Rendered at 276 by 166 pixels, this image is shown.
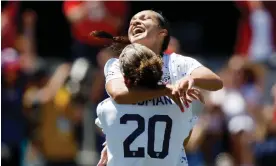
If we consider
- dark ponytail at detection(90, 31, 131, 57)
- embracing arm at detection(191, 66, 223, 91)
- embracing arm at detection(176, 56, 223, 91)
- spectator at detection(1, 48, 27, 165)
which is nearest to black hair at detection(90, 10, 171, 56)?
dark ponytail at detection(90, 31, 131, 57)

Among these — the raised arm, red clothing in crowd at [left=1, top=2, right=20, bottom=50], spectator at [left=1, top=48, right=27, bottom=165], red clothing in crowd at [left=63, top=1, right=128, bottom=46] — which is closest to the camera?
the raised arm

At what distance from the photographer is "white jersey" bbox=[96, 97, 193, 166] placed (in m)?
5.15

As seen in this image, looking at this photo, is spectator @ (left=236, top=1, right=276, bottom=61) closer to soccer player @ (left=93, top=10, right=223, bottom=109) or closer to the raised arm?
soccer player @ (left=93, top=10, right=223, bottom=109)

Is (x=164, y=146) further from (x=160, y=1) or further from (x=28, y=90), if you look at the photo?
(x=160, y=1)

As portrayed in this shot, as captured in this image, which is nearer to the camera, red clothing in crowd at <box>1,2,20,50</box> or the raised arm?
the raised arm

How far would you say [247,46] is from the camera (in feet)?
38.8

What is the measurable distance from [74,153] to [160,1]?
11.3ft

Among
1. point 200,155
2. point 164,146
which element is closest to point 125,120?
point 164,146

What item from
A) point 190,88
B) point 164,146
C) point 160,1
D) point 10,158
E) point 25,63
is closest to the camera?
point 190,88

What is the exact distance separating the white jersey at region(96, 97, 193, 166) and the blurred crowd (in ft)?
17.2

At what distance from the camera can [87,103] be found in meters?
11.3

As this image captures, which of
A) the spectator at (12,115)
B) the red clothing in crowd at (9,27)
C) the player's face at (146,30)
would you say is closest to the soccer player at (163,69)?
the player's face at (146,30)

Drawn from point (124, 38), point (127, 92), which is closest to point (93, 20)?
point (124, 38)

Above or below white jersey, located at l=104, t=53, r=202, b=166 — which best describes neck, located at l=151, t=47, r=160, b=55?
above
